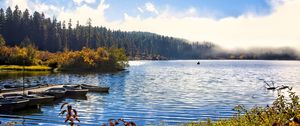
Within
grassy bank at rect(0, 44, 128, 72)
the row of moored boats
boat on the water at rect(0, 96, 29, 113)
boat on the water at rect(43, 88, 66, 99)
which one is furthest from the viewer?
grassy bank at rect(0, 44, 128, 72)

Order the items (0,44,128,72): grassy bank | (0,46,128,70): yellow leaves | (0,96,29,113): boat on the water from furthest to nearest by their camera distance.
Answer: (0,46,128,70): yellow leaves
(0,44,128,72): grassy bank
(0,96,29,113): boat on the water

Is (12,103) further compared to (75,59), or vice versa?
(75,59)

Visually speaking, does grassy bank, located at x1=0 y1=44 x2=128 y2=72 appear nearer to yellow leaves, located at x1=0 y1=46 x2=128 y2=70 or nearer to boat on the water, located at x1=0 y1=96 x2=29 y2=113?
yellow leaves, located at x1=0 y1=46 x2=128 y2=70

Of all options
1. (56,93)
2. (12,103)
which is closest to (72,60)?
(56,93)

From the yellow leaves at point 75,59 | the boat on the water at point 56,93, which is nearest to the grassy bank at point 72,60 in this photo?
the yellow leaves at point 75,59

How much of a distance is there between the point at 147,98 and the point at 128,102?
6.06 metres

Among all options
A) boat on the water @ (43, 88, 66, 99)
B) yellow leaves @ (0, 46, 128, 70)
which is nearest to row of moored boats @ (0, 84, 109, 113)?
boat on the water @ (43, 88, 66, 99)

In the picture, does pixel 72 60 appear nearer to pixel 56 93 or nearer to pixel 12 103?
pixel 56 93

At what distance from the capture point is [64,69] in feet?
449

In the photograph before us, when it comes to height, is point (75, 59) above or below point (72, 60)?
above

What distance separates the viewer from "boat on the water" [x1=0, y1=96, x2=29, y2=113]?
42.1 meters

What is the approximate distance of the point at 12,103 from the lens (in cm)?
4278

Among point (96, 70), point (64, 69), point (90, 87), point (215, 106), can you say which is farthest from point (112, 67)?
point (215, 106)

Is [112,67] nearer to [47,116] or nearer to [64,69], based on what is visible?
[64,69]
